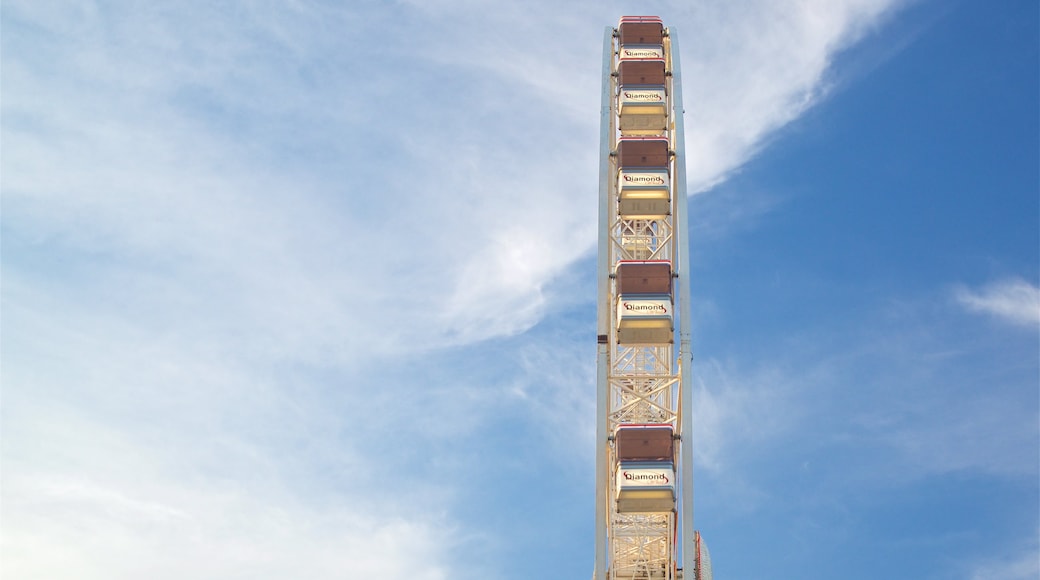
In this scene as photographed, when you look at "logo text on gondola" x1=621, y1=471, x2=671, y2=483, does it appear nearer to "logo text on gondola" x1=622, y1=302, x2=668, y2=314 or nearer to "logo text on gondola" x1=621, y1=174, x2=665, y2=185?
A: "logo text on gondola" x1=622, y1=302, x2=668, y2=314

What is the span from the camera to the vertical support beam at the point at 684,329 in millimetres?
59469

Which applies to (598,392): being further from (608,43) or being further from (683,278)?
(608,43)

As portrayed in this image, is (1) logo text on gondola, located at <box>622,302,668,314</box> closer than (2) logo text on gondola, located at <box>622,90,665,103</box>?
Yes

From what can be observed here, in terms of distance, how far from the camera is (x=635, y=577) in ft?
217

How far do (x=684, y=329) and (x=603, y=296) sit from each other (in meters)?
4.91

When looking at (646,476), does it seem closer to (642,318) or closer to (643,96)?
(642,318)

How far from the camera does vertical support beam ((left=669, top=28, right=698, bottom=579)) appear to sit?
195 ft

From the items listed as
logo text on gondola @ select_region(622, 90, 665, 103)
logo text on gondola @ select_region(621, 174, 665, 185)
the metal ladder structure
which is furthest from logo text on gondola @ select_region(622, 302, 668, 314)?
logo text on gondola @ select_region(622, 90, 665, 103)

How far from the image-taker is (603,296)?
6725 cm

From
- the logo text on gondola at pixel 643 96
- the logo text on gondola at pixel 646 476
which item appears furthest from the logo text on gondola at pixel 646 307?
the logo text on gondola at pixel 643 96

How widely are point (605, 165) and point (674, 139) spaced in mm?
4544

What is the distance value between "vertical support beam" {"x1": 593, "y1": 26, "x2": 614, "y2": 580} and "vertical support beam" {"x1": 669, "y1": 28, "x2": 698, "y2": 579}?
3675mm

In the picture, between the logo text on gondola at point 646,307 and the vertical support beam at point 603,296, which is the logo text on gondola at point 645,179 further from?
the logo text on gondola at point 646,307

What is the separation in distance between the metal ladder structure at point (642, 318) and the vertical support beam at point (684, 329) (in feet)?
0.18
